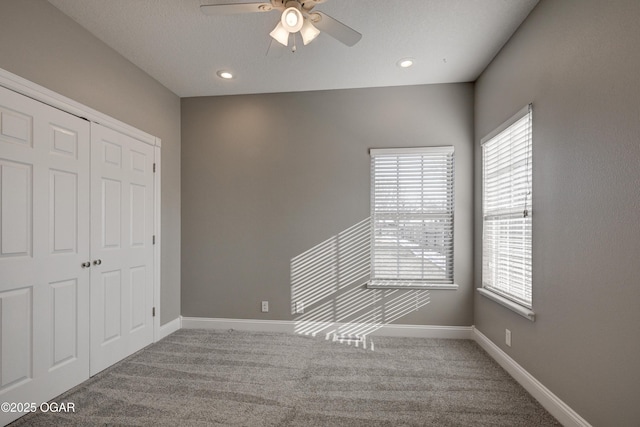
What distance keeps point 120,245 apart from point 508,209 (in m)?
3.42

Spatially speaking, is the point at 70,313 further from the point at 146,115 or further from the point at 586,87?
the point at 586,87

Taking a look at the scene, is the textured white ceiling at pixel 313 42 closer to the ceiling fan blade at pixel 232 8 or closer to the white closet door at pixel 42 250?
the ceiling fan blade at pixel 232 8

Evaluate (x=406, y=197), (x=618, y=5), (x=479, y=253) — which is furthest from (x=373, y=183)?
(x=618, y=5)

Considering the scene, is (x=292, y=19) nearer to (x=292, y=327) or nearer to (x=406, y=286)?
(x=406, y=286)

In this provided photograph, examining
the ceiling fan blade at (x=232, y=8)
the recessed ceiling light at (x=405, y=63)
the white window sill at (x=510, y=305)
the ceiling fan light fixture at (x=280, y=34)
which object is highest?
the recessed ceiling light at (x=405, y=63)

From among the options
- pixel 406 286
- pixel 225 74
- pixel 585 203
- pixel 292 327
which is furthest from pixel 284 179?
pixel 585 203

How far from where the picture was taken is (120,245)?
112 inches

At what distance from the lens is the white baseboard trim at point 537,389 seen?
1840 millimetres

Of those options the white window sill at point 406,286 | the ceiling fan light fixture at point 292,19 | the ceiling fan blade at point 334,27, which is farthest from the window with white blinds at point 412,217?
the ceiling fan light fixture at point 292,19

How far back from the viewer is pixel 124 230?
2879 millimetres

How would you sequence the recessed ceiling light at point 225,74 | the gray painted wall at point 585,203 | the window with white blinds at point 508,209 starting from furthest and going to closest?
the recessed ceiling light at point 225,74 → the window with white blinds at point 508,209 → the gray painted wall at point 585,203

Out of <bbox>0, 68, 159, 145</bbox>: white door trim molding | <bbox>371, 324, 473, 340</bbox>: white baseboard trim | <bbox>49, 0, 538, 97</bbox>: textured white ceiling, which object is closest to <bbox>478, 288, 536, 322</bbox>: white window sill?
<bbox>371, 324, 473, 340</bbox>: white baseboard trim

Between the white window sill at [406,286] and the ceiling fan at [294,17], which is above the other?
the ceiling fan at [294,17]

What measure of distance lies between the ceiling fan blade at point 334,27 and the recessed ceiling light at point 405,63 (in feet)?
3.69
